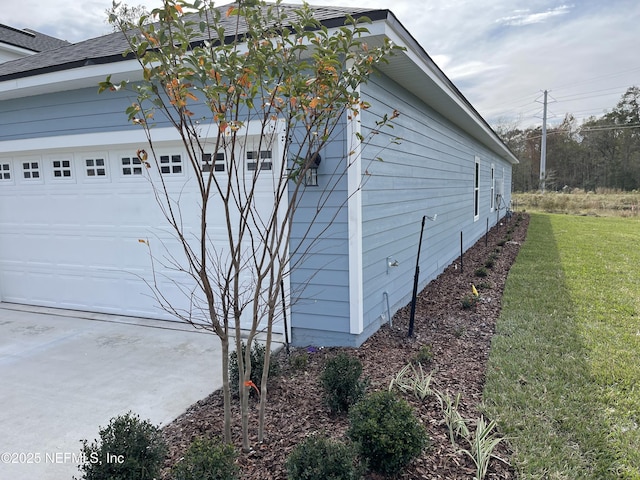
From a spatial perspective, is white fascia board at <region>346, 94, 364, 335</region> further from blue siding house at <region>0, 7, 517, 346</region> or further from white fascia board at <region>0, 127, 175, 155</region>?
white fascia board at <region>0, 127, 175, 155</region>

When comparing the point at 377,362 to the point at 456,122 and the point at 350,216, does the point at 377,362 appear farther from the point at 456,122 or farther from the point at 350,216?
the point at 456,122

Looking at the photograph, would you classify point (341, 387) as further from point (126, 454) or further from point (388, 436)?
point (126, 454)

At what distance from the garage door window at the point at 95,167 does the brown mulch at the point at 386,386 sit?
3144mm

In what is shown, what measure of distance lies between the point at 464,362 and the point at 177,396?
2449 millimetres

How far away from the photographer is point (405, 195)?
5570 millimetres

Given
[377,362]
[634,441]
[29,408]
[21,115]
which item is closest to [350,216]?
[377,362]

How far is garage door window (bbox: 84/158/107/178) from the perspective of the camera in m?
5.10

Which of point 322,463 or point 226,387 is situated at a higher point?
point 226,387

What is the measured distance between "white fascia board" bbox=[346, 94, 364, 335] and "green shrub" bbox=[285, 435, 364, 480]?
2.00m

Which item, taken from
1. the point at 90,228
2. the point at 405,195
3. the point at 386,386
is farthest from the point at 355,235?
→ the point at 90,228

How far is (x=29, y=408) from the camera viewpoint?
303 centimetres

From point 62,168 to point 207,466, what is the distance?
4822 mm

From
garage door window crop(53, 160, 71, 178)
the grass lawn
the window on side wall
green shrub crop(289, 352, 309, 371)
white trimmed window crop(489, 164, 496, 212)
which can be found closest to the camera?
the grass lawn

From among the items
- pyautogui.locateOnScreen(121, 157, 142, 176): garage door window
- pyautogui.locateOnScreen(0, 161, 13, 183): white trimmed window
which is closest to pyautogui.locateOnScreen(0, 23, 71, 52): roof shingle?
pyautogui.locateOnScreen(0, 161, 13, 183): white trimmed window
